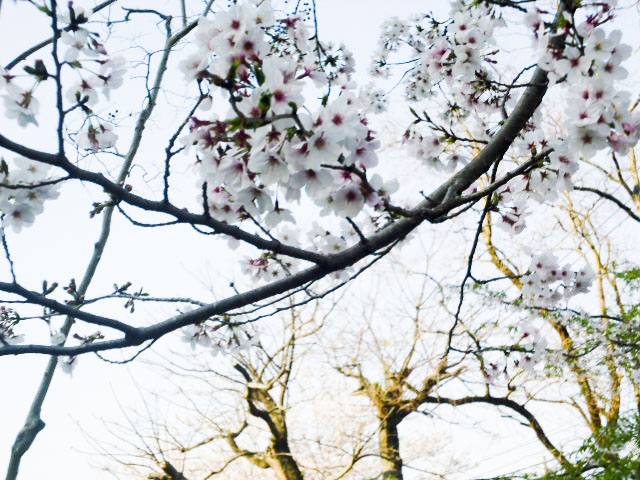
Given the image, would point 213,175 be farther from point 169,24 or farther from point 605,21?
point 169,24

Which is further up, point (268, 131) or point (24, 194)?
point (24, 194)

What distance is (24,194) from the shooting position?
1.58m

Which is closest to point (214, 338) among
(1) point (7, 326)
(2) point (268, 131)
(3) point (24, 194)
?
(1) point (7, 326)

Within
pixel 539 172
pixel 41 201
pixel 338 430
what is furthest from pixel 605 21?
pixel 338 430

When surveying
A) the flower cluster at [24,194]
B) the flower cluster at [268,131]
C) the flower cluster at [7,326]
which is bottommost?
the flower cluster at [268,131]

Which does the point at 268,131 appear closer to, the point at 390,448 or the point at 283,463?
the point at 283,463

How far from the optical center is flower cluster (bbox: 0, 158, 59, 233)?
149 cm

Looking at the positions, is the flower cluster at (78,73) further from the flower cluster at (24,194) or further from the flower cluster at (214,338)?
the flower cluster at (214,338)

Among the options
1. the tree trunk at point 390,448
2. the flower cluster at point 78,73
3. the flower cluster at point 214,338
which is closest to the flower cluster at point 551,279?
the flower cluster at point 214,338

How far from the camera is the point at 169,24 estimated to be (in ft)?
10.5

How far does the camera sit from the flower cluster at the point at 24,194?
1494 mm

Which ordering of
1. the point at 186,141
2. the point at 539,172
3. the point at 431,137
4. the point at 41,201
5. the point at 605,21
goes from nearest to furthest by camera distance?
the point at 186,141 < the point at 605,21 < the point at 41,201 < the point at 539,172 < the point at 431,137

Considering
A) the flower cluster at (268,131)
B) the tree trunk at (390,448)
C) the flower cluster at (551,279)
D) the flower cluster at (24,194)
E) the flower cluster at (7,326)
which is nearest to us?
the flower cluster at (268,131)

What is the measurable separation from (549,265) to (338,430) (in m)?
6.99
